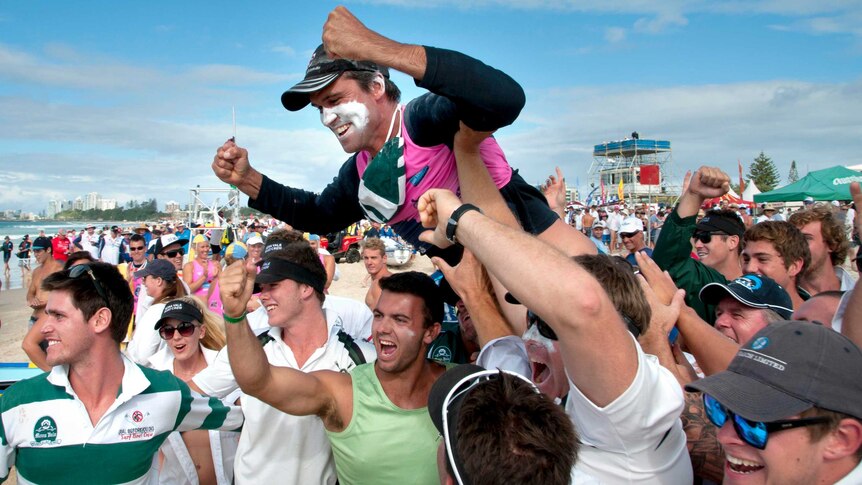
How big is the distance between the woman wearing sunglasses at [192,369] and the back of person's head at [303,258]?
833mm

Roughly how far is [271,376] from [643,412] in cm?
152

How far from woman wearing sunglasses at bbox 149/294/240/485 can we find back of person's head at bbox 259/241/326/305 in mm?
833

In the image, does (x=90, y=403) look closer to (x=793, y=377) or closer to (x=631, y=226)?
(x=793, y=377)

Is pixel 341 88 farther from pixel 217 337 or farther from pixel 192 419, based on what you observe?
pixel 217 337

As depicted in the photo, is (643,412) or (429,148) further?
(429,148)

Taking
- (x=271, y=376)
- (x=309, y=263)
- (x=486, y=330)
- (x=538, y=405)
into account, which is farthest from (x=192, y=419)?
(x=538, y=405)

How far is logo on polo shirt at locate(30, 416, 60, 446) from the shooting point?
2.53 meters

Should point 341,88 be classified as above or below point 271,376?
above

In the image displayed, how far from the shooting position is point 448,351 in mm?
3859

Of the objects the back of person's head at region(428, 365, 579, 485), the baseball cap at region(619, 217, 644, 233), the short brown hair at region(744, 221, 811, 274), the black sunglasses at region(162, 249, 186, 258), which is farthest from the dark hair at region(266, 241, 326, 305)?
the black sunglasses at region(162, 249, 186, 258)

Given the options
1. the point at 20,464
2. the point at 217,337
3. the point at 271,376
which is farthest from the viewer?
the point at 217,337

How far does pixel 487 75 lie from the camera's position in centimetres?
183

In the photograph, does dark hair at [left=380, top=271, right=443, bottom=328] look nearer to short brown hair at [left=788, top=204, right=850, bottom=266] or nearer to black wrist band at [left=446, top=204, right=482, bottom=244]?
black wrist band at [left=446, top=204, right=482, bottom=244]

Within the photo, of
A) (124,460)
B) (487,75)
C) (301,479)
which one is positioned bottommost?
(301,479)
